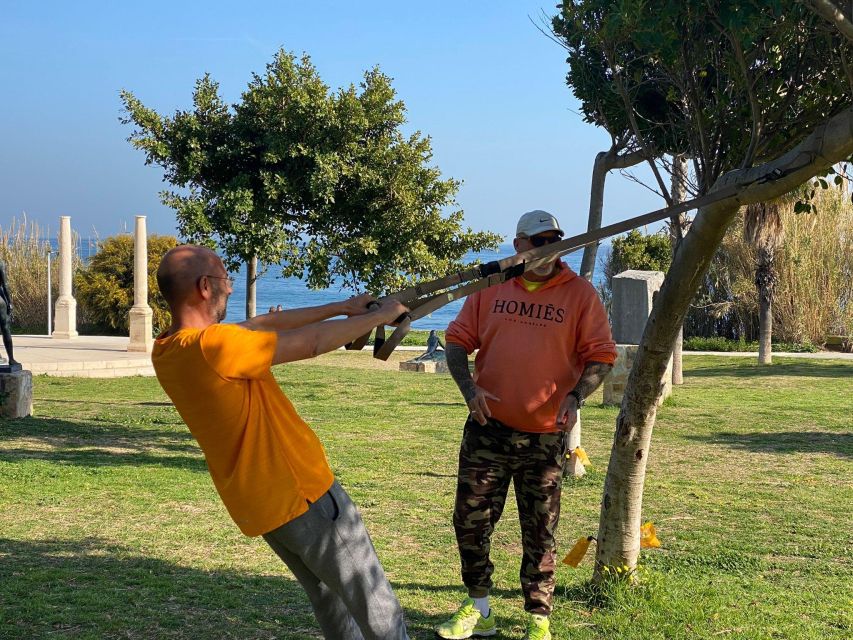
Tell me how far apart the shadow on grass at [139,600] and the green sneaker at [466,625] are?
0.51ft

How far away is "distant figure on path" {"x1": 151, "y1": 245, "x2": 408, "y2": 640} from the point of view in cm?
311

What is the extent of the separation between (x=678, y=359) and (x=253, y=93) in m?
8.43

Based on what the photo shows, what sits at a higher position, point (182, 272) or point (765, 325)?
point (765, 325)

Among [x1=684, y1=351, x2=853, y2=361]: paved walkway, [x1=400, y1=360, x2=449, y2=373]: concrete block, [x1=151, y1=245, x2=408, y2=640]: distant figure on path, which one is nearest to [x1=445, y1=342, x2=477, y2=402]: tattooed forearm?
[x1=151, y1=245, x2=408, y2=640]: distant figure on path

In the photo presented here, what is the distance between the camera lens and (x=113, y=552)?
6246 mm

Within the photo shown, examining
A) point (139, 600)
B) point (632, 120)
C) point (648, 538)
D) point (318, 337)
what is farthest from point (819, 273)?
point (318, 337)

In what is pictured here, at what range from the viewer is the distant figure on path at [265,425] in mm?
3105

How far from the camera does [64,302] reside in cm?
2486

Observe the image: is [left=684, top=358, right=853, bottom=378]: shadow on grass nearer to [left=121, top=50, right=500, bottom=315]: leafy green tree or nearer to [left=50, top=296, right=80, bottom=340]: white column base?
[left=121, top=50, right=500, bottom=315]: leafy green tree

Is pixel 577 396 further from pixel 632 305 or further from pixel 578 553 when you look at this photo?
pixel 632 305

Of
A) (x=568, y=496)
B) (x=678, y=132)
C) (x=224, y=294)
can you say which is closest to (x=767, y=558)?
(x=568, y=496)

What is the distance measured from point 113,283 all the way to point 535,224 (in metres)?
24.0

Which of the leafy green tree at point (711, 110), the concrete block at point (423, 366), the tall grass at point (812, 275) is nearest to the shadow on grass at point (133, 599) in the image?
the leafy green tree at point (711, 110)

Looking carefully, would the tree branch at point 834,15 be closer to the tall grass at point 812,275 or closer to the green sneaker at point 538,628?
the green sneaker at point 538,628
